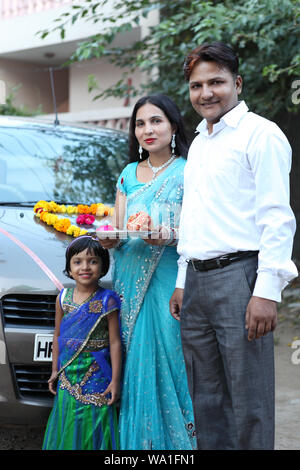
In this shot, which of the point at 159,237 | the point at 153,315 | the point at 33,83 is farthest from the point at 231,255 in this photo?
the point at 33,83

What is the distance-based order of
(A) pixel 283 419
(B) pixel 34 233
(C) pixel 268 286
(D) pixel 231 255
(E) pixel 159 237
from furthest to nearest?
(A) pixel 283 419, (B) pixel 34 233, (E) pixel 159 237, (D) pixel 231 255, (C) pixel 268 286

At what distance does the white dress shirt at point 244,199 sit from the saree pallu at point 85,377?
552 millimetres

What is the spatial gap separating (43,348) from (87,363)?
9.6 inches

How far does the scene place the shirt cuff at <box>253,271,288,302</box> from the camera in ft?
6.75

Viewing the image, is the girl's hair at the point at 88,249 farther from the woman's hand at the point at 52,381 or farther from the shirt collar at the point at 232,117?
the shirt collar at the point at 232,117

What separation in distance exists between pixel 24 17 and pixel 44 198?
9.75m

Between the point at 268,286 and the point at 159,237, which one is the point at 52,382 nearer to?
the point at 159,237

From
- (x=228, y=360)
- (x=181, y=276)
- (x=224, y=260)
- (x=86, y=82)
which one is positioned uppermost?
(x=86, y=82)

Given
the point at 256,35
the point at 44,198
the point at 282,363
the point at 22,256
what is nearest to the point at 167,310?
the point at 22,256

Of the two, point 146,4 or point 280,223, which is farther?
point 146,4

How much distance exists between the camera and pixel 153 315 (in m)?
2.67

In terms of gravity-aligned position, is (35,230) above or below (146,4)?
below
